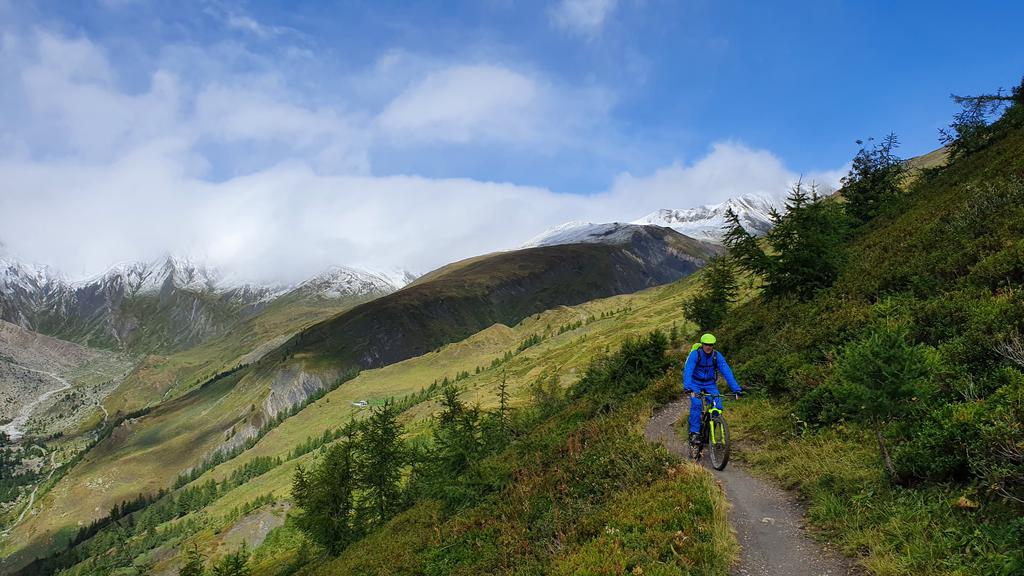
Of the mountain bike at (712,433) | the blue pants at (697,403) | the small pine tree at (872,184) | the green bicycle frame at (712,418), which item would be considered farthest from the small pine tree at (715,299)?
the green bicycle frame at (712,418)

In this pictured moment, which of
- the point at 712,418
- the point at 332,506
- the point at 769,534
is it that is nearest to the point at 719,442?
the point at 712,418

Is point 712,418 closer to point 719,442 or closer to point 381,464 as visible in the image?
point 719,442

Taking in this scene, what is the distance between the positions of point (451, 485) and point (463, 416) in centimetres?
1654

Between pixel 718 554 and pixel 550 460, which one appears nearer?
pixel 718 554

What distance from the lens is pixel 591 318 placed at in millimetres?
191875

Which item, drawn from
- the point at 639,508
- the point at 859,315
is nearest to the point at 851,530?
the point at 639,508

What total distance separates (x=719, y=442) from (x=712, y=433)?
0.30 meters

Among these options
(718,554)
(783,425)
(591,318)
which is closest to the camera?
(718,554)

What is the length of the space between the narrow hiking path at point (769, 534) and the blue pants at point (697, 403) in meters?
1.38

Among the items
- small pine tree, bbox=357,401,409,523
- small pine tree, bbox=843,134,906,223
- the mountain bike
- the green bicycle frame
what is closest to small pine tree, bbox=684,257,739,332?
small pine tree, bbox=843,134,906,223

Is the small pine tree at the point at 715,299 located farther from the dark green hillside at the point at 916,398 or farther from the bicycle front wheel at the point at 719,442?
the bicycle front wheel at the point at 719,442

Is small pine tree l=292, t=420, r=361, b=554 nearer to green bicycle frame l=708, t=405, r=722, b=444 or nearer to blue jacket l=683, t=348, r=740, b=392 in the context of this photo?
green bicycle frame l=708, t=405, r=722, b=444

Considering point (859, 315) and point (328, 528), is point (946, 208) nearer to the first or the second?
point (859, 315)

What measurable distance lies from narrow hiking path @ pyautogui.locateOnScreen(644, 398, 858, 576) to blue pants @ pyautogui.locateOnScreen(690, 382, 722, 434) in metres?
1.38
